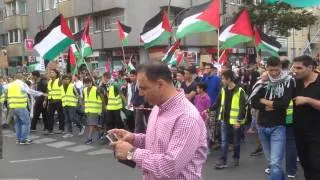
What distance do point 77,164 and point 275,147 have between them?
15.1ft

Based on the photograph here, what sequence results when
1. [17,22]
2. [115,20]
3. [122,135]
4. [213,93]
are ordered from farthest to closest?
[17,22], [115,20], [213,93], [122,135]

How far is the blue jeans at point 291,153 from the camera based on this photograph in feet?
23.8

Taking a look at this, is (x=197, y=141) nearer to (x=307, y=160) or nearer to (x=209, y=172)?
(x=307, y=160)

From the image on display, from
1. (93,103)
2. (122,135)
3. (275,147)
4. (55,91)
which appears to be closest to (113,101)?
(93,103)

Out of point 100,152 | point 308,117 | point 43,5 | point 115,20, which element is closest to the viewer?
point 308,117

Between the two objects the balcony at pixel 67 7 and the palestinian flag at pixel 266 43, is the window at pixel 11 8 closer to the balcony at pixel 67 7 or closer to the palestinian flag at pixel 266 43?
the balcony at pixel 67 7

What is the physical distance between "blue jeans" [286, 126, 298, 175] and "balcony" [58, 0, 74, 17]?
117 ft

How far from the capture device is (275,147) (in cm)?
605

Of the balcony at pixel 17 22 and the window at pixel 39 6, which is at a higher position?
the window at pixel 39 6

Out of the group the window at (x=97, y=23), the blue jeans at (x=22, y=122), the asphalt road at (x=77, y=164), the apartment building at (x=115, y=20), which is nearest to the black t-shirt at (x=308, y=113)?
the asphalt road at (x=77, y=164)

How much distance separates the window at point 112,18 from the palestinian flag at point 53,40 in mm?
23454

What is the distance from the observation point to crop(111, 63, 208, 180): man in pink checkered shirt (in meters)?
2.87

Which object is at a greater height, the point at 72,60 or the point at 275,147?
the point at 72,60

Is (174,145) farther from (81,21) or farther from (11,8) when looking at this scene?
(11,8)
